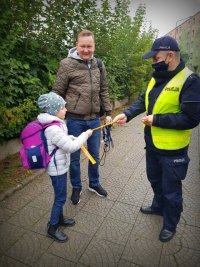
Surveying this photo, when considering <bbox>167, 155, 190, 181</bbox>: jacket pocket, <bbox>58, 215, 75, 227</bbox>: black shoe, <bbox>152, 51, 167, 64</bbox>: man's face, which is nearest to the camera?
<bbox>152, 51, 167, 64</bbox>: man's face

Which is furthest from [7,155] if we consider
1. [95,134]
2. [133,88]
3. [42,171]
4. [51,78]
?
[133,88]

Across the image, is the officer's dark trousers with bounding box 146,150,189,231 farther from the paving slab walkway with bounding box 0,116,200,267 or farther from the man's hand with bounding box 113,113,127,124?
the man's hand with bounding box 113,113,127,124

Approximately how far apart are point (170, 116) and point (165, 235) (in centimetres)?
144

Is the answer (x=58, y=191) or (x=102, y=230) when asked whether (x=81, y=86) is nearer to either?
(x=58, y=191)

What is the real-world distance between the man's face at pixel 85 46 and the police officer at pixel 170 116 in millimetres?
903

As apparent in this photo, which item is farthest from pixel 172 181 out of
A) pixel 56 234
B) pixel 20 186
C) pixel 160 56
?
pixel 20 186

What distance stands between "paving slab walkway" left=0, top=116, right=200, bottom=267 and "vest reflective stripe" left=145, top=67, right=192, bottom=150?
1.16 meters

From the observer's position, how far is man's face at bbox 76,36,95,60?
3.15 meters

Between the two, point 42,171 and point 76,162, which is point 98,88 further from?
point 42,171

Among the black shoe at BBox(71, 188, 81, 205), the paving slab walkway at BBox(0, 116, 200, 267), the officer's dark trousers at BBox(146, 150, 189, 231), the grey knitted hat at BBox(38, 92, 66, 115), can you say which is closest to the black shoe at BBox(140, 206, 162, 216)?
the paving slab walkway at BBox(0, 116, 200, 267)

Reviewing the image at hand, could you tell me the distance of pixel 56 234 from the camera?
A: 285cm

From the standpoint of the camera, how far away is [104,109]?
372 cm

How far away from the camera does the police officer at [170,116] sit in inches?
96.0

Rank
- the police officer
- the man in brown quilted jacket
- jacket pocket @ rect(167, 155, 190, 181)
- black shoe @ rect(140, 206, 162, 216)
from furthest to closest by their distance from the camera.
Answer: black shoe @ rect(140, 206, 162, 216) < the man in brown quilted jacket < jacket pocket @ rect(167, 155, 190, 181) < the police officer
